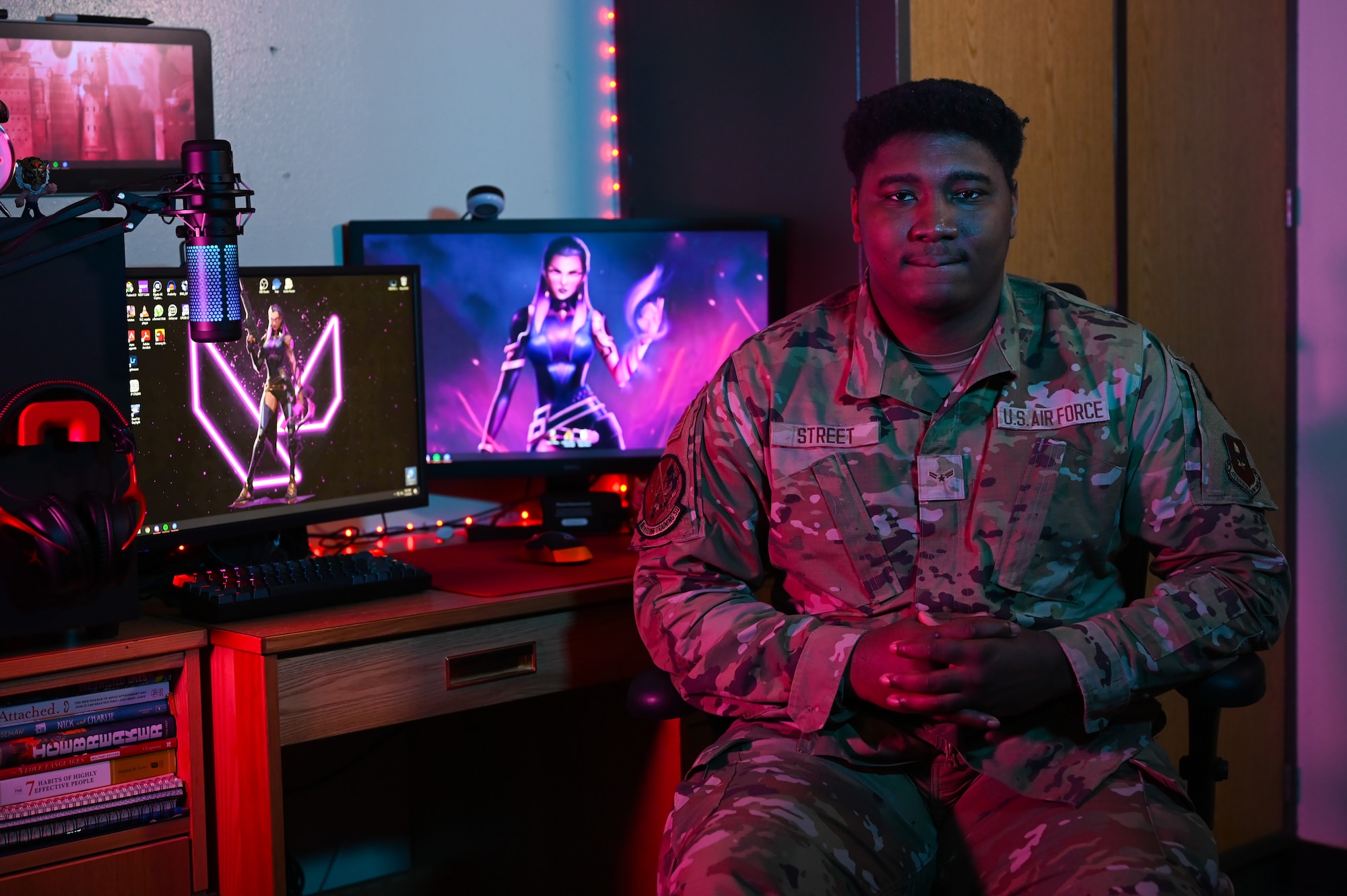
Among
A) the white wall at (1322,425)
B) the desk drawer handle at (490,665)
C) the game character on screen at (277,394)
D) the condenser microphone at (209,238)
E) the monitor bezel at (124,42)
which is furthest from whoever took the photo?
the white wall at (1322,425)

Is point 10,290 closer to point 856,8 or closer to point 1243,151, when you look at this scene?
point 856,8

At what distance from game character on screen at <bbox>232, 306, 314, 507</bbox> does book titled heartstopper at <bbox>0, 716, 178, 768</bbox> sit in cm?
36

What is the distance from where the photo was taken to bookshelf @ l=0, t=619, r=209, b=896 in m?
1.47

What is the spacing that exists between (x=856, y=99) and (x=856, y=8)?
0.14 meters

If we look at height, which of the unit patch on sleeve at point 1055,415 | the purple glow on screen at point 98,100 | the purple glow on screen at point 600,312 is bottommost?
the unit patch on sleeve at point 1055,415

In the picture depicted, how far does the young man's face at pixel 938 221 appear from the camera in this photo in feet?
5.14

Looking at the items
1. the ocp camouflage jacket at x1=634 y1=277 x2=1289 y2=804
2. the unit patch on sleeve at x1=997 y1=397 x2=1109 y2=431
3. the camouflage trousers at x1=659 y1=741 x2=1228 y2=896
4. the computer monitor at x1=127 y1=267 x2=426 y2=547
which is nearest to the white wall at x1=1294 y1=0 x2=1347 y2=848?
the ocp camouflage jacket at x1=634 y1=277 x2=1289 y2=804

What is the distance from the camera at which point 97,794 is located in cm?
153

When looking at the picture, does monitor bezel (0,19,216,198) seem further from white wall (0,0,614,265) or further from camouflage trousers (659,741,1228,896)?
camouflage trousers (659,741,1228,896)

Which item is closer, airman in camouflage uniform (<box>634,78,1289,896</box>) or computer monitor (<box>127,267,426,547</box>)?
airman in camouflage uniform (<box>634,78,1289,896</box>)

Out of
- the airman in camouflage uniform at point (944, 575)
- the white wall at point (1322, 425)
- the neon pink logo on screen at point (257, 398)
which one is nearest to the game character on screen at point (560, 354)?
the neon pink logo on screen at point (257, 398)

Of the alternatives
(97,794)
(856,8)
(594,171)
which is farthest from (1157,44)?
(97,794)

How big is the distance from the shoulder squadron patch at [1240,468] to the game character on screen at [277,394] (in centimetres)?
128

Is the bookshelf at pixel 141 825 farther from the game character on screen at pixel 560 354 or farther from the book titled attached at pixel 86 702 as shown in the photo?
the game character on screen at pixel 560 354
